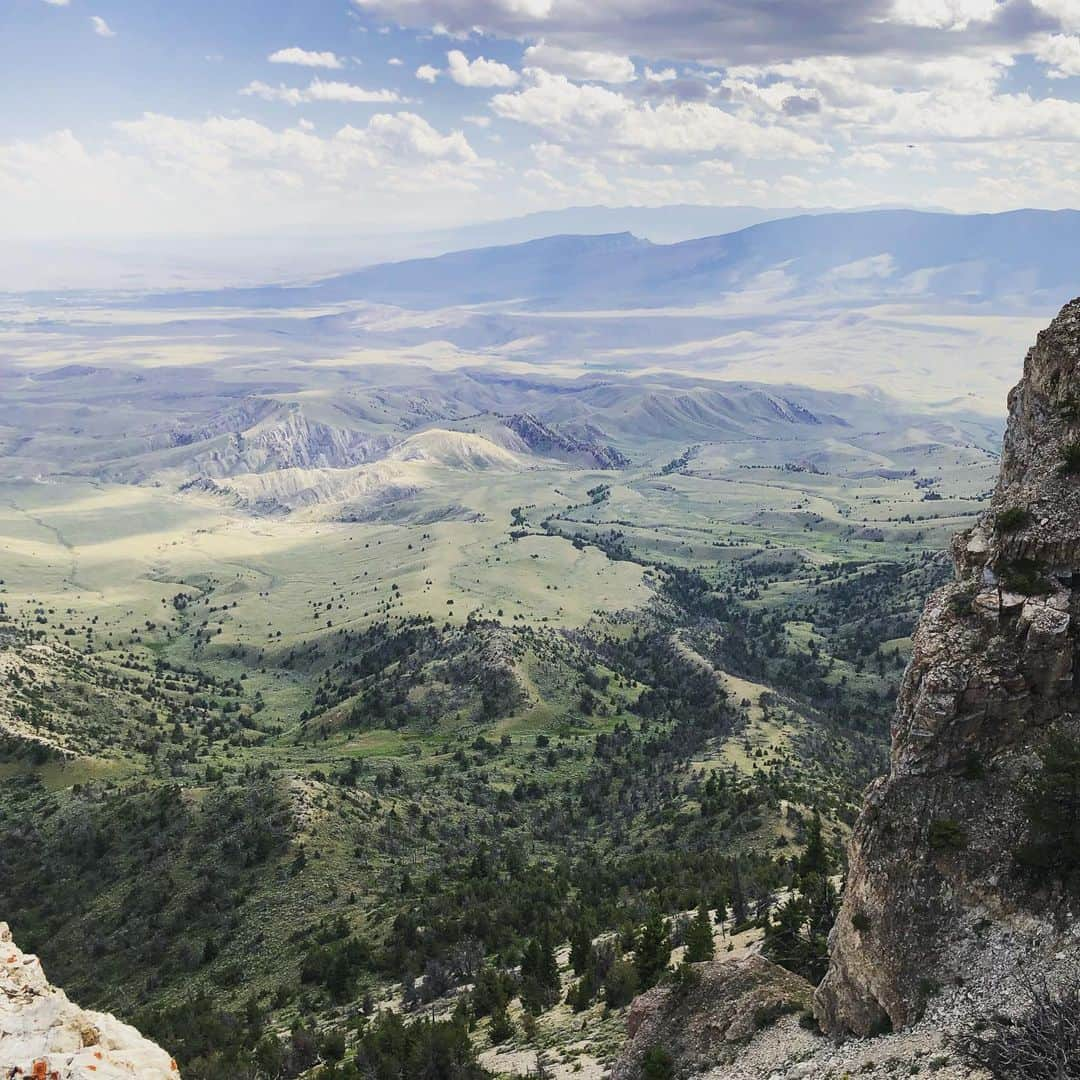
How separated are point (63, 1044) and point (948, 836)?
98.2 ft

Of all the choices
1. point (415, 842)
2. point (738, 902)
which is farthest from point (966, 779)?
point (415, 842)

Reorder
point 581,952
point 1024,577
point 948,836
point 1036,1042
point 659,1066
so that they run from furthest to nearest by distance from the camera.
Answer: point 581,952
point 659,1066
point 1024,577
point 948,836
point 1036,1042

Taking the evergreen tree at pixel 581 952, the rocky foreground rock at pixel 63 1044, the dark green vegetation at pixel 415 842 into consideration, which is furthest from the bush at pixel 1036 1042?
the evergreen tree at pixel 581 952

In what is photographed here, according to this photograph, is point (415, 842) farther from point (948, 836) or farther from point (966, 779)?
point (966, 779)

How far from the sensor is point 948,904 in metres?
32.6

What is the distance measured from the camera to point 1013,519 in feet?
123

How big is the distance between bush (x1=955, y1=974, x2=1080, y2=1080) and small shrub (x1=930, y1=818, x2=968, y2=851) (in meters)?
5.56

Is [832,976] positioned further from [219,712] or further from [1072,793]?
[219,712]

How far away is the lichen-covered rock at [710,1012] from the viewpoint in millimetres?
38969

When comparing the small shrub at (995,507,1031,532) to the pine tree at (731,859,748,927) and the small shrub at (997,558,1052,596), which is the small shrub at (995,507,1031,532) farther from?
the pine tree at (731,859,748,927)

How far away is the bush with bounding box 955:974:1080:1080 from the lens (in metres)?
24.7

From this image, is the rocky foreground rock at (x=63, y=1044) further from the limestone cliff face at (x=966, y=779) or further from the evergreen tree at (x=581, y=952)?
the evergreen tree at (x=581, y=952)

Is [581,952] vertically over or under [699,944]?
under

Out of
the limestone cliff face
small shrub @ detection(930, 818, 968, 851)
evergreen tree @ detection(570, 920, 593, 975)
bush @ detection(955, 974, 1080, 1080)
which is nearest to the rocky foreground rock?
bush @ detection(955, 974, 1080, 1080)
